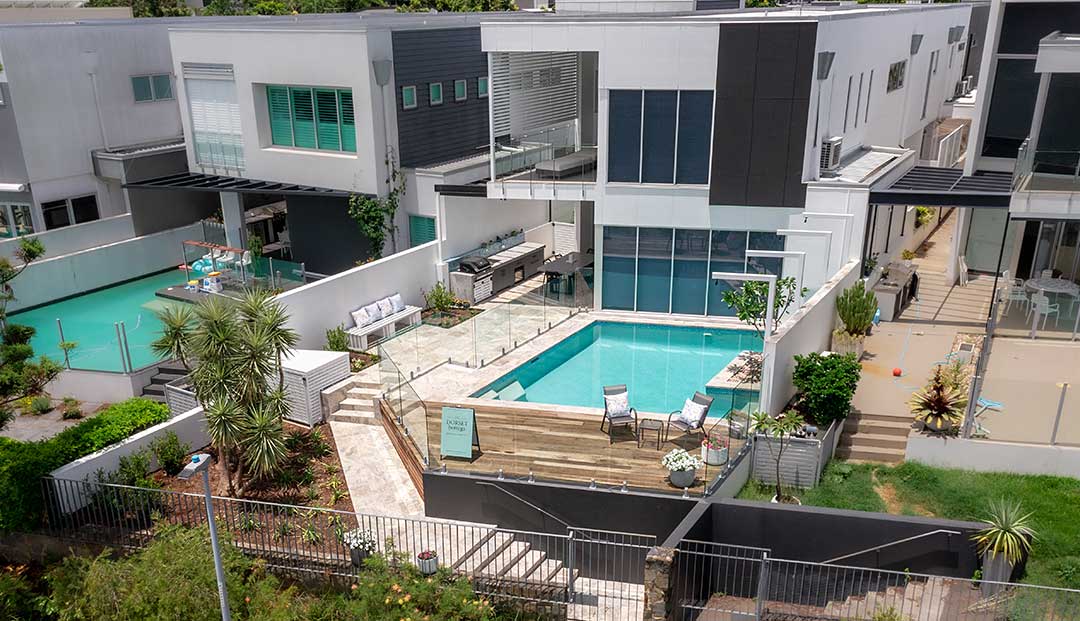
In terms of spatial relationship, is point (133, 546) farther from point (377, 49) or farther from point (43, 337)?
point (377, 49)

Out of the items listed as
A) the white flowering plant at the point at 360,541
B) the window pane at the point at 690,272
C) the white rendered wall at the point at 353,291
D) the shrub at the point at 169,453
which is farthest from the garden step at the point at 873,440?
the shrub at the point at 169,453

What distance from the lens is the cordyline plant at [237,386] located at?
49.5 feet

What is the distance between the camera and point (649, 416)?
50.5ft

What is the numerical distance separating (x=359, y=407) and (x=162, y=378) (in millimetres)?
5041

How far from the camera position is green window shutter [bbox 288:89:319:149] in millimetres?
24984

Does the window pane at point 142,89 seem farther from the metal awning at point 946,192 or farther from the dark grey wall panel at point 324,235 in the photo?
the metal awning at point 946,192

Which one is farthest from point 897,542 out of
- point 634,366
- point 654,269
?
point 654,269

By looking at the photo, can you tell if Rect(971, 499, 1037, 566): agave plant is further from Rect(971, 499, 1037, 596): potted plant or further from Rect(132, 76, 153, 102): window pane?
Rect(132, 76, 153, 102): window pane

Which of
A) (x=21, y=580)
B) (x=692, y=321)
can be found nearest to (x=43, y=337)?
(x=21, y=580)

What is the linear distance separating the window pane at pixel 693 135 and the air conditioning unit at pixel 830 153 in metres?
3.17

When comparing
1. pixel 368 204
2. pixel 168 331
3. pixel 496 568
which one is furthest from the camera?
pixel 368 204

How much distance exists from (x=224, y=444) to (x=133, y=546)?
2.27m

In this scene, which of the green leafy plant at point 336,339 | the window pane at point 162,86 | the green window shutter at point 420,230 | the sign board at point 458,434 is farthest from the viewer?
the window pane at point 162,86

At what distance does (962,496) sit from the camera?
14.5 meters
